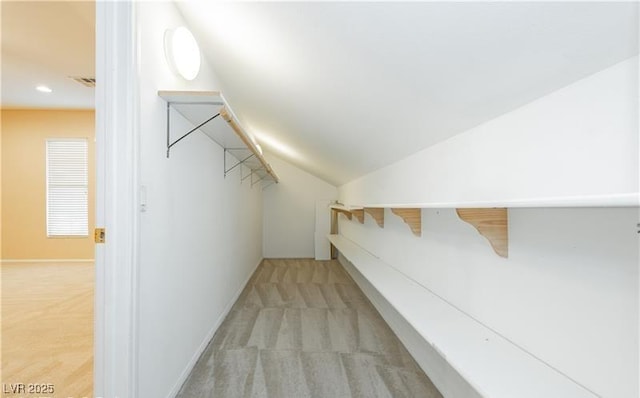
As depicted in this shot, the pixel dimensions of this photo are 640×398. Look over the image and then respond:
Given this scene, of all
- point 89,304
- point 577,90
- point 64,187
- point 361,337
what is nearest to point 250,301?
point 361,337

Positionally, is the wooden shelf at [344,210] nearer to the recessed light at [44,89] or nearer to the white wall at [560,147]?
the white wall at [560,147]

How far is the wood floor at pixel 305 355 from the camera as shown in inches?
65.8

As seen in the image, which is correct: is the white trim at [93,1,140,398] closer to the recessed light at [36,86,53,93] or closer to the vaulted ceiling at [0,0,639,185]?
the vaulted ceiling at [0,0,639,185]

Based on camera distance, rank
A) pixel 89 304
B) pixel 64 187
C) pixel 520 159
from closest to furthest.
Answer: pixel 520 159, pixel 89 304, pixel 64 187

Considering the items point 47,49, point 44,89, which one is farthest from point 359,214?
point 44,89

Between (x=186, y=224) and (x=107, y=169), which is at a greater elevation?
(x=107, y=169)

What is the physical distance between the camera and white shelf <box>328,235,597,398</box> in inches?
32.5

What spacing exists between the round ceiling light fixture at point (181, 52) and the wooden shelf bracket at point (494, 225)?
1.57 meters

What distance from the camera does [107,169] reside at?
114cm

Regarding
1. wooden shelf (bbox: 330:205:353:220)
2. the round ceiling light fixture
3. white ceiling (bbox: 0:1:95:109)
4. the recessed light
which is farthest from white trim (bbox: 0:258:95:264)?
the round ceiling light fixture

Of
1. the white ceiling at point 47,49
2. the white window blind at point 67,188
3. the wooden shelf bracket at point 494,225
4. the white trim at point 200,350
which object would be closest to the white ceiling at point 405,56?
the wooden shelf bracket at point 494,225

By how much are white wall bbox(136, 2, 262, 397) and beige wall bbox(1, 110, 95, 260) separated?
411 centimetres

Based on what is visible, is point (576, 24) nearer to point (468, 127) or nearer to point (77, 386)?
point (468, 127)

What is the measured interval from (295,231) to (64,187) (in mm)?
4011
